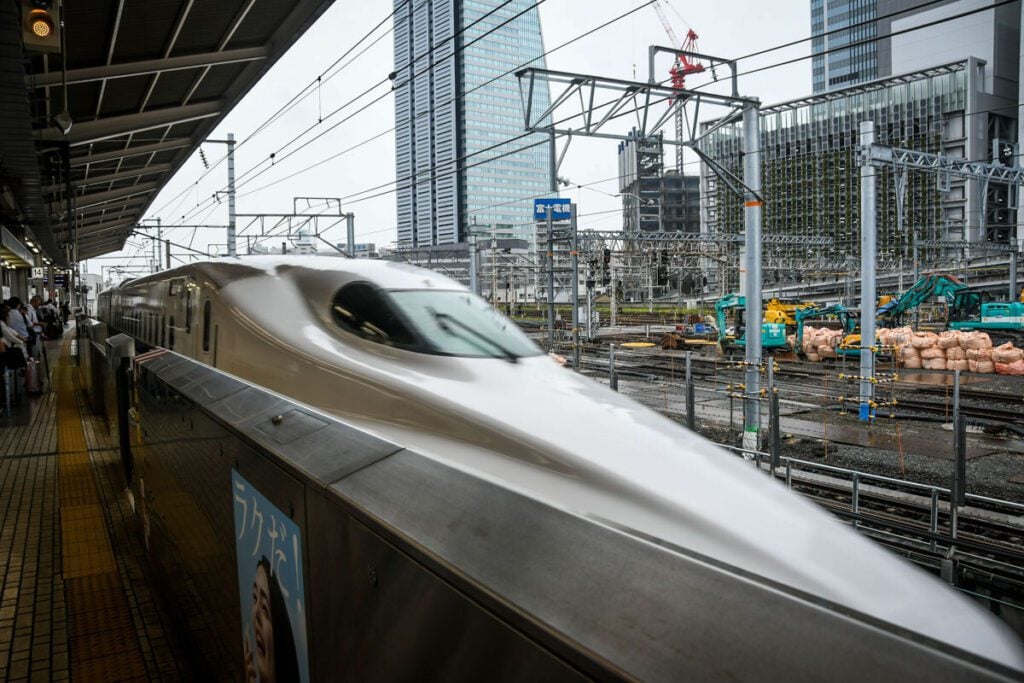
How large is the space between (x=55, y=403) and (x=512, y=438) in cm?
1006

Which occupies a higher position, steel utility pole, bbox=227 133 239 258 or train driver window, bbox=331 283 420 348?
steel utility pole, bbox=227 133 239 258

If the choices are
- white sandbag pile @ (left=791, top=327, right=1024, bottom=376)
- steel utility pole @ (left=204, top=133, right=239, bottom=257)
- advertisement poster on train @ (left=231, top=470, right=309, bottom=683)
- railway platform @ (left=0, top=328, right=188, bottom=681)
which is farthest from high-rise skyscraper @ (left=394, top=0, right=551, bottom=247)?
advertisement poster on train @ (left=231, top=470, right=309, bottom=683)

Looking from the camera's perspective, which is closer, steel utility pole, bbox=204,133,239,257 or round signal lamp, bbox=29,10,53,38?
round signal lamp, bbox=29,10,53,38

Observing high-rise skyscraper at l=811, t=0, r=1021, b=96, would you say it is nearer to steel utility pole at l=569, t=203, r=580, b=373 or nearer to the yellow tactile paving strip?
steel utility pole at l=569, t=203, r=580, b=373

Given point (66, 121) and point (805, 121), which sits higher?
point (805, 121)

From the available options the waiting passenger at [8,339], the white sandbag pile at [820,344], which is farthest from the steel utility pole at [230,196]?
the white sandbag pile at [820,344]

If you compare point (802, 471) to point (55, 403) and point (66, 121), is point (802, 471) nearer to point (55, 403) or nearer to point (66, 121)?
point (66, 121)

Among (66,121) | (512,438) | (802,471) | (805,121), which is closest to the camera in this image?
(512,438)

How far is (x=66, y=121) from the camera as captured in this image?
26.3 ft

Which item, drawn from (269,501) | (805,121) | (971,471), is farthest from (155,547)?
(805,121)

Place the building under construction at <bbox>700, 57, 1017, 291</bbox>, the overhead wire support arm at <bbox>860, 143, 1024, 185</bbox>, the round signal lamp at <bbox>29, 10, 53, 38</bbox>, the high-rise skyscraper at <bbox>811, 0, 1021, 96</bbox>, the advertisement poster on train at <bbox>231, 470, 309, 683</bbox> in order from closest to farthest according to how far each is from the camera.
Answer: the advertisement poster on train at <bbox>231, 470, 309, 683</bbox>, the round signal lamp at <bbox>29, 10, 53, 38</bbox>, the overhead wire support arm at <bbox>860, 143, 1024, 185</bbox>, the high-rise skyscraper at <bbox>811, 0, 1021, 96</bbox>, the building under construction at <bbox>700, 57, 1017, 291</bbox>

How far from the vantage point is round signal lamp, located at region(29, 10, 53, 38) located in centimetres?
579

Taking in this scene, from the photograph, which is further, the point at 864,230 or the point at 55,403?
the point at 864,230

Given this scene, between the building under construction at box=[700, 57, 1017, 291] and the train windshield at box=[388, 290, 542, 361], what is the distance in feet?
115
